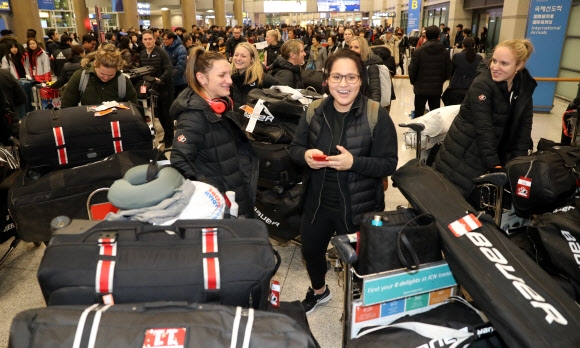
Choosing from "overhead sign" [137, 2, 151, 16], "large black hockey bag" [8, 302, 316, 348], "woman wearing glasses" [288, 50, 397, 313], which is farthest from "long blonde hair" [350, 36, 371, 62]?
"overhead sign" [137, 2, 151, 16]

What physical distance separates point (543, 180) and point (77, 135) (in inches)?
121

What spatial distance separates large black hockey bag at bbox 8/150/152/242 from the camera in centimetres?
298

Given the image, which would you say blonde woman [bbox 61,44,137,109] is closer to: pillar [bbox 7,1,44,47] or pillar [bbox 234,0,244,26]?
pillar [bbox 7,1,44,47]

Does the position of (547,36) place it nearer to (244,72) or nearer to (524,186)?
(244,72)

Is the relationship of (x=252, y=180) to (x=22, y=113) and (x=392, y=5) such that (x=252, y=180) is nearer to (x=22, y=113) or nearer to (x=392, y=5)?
(x=22, y=113)

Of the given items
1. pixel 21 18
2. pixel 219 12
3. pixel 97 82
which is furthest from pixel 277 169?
pixel 219 12

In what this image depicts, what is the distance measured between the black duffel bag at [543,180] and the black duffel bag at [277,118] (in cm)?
156

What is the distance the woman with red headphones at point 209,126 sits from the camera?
87.3 inches

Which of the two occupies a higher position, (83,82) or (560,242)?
(83,82)

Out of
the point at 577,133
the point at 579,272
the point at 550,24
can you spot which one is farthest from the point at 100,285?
the point at 550,24

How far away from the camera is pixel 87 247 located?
135cm

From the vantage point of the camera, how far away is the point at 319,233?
2.40 m

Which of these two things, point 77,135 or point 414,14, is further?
point 414,14

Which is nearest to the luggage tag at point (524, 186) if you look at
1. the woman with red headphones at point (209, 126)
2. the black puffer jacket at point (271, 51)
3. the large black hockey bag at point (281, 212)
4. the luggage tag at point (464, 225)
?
the luggage tag at point (464, 225)
